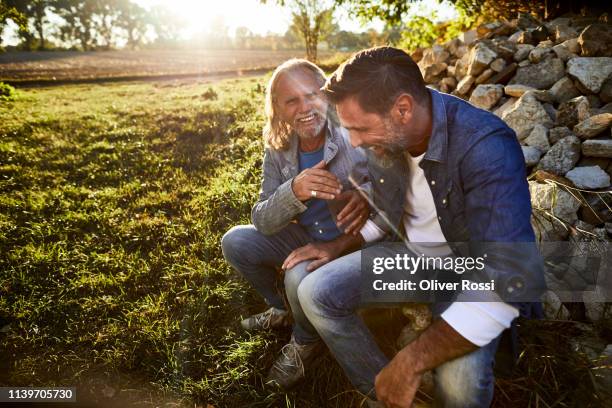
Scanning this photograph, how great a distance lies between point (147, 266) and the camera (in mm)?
3447

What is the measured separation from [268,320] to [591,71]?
3.52 metres

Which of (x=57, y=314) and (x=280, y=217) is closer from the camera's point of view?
(x=280, y=217)

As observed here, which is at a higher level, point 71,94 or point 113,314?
point 71,94

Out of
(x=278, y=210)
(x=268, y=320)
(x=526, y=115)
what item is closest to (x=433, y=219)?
(x=278, y=210)

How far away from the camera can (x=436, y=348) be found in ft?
4.83

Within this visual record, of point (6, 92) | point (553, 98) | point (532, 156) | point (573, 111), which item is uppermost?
point (6, 92)

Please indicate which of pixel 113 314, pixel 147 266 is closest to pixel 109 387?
pixel 113 314

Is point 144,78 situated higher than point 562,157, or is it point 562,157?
point 144,78

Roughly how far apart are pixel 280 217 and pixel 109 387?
1.54 metres

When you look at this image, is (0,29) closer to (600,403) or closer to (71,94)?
(600,403)

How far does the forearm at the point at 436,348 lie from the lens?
1448 millimetres

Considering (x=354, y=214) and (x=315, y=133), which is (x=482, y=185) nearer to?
(x=354, y=214)

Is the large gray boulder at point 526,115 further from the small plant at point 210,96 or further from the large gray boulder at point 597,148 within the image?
the small plant at point 210,96

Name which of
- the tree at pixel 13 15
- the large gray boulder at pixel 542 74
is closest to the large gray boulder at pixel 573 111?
the large gray boulder at pixel 542 74
